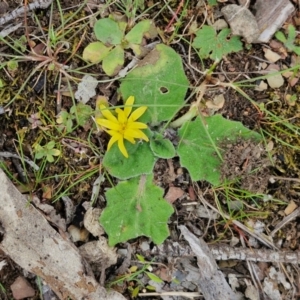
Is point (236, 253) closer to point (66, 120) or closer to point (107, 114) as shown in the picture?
point (107, 114)

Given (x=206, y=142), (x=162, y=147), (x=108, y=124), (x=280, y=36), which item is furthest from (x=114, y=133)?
(x=280, y=36)

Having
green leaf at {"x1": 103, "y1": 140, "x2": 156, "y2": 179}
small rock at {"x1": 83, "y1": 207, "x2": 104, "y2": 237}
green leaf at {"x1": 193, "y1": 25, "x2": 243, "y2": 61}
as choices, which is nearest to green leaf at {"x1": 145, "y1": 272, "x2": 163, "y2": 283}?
small rock at {"x1": 83, "y1": 207, "x2": 104, "y2": 237}

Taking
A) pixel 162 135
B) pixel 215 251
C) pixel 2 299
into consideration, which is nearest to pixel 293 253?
pixel 215 251

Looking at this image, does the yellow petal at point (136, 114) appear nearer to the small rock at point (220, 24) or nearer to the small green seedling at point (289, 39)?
the small rock at point (220, 24)

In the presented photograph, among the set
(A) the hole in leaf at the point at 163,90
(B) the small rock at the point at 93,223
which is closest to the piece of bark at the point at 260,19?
(A) the hole in leaf at the point at 163,90

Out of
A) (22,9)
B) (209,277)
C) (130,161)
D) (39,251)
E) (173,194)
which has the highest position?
(22,9)

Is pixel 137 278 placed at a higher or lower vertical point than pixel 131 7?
lower

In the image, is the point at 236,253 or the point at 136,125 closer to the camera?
the point at 136,125
